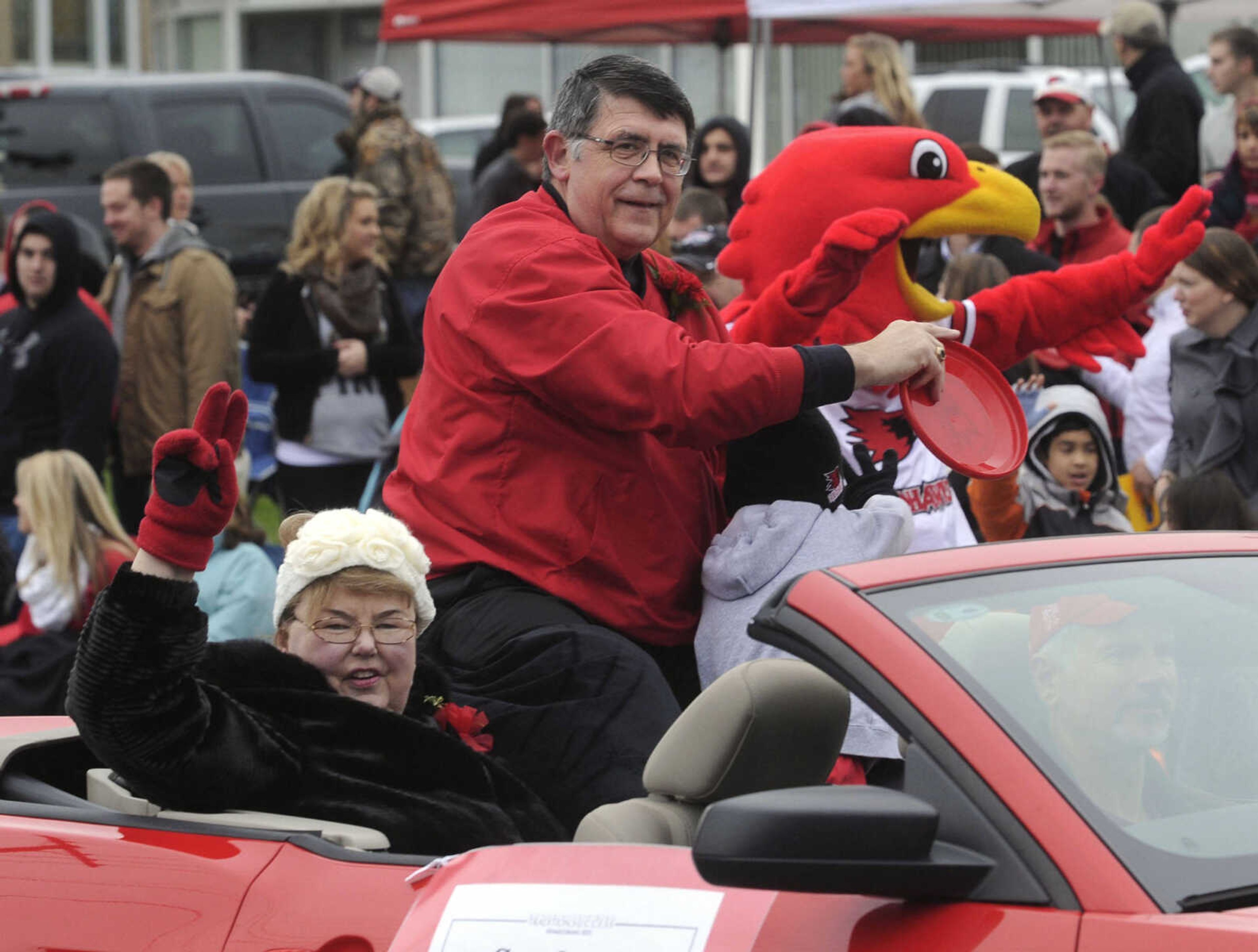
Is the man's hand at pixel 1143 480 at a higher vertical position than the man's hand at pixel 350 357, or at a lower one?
lower

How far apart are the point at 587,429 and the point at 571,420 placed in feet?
0.11

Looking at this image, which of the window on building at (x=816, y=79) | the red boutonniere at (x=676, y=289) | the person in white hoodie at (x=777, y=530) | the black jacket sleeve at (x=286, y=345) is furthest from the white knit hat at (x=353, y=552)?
the window on building at (x=816, y=79)

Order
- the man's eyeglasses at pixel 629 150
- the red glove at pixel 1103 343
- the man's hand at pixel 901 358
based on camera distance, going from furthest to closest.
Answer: the red glove at pixel 1103 343 → the man's eyeglasses at pixel 629 150 → the man's hand at pixel 901 358

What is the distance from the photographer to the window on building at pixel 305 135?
15.0 meters

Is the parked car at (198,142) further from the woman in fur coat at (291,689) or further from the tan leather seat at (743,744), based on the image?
the tan leather seat at (743,744)

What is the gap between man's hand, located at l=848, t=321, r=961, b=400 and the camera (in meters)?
3.70

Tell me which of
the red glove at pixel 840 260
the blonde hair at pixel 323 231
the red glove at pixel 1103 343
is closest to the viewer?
the red glove at pixel 840 260

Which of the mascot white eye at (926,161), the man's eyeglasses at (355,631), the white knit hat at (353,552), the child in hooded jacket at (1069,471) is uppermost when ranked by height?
the mascot white eye at (926,161)

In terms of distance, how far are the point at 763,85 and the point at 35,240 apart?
480 centimetres

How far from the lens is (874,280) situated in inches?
193

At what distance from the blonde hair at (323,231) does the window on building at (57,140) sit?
617cm

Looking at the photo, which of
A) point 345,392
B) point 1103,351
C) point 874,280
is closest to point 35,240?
point 345,392

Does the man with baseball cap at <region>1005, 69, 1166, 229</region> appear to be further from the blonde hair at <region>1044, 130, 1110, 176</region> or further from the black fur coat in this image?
the black fur coat

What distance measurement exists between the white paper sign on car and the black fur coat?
674 millimetres
